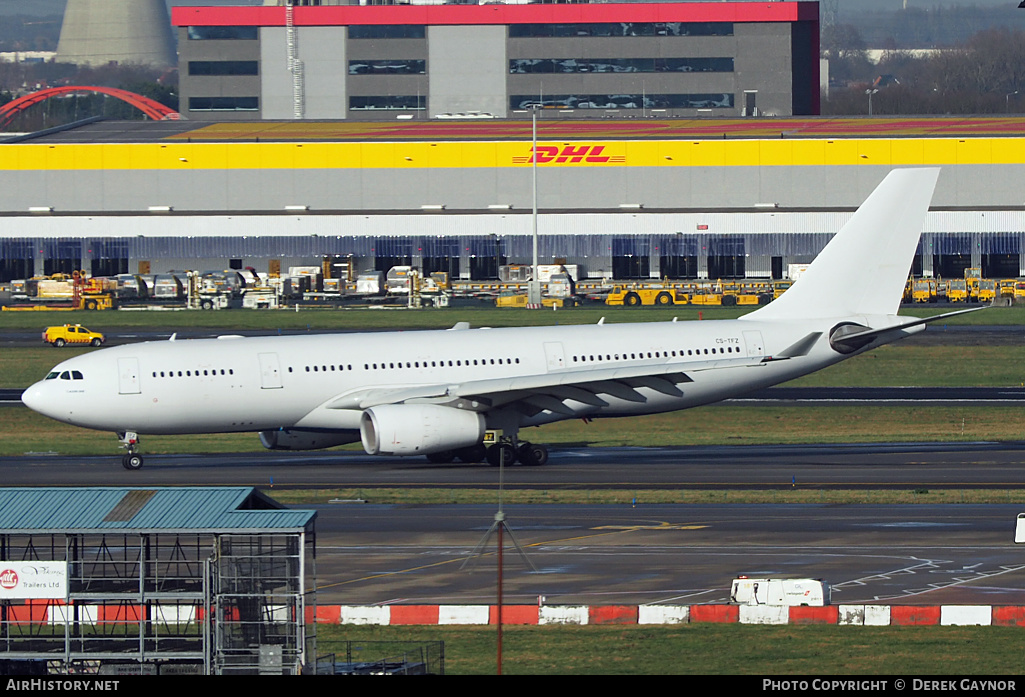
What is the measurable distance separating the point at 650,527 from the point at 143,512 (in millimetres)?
16867

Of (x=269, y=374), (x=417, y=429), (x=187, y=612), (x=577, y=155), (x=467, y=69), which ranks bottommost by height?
(x=187, y=612)

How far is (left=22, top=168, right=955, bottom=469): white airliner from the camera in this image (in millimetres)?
49781

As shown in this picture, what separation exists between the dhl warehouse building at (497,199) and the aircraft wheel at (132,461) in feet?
262

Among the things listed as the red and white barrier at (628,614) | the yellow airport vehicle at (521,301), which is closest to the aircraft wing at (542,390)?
the red and white barrier at (628,614)

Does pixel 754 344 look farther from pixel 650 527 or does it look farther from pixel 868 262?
pixel 650 527

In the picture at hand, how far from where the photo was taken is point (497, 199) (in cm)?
13238

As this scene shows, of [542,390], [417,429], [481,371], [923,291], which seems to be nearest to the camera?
[417,429]

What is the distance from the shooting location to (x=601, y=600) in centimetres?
3209

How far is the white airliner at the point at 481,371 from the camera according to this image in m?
49.8

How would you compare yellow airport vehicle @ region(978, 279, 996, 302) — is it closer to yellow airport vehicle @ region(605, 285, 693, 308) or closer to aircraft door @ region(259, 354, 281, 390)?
yellow airport vehicle @ region(605, 285, 693, 308)

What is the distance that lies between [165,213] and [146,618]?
4279 inches

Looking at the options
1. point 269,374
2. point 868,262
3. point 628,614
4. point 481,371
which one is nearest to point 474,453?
point 481,371

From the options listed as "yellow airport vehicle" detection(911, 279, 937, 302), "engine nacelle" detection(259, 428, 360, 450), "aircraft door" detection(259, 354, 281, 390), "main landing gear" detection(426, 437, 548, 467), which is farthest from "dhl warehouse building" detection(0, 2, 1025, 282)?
"aircraft door" detection(259, 354, 281, 390)

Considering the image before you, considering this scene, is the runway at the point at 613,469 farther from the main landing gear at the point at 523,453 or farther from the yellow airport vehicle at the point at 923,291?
the yellow airport vehicle at the point at 923,291
